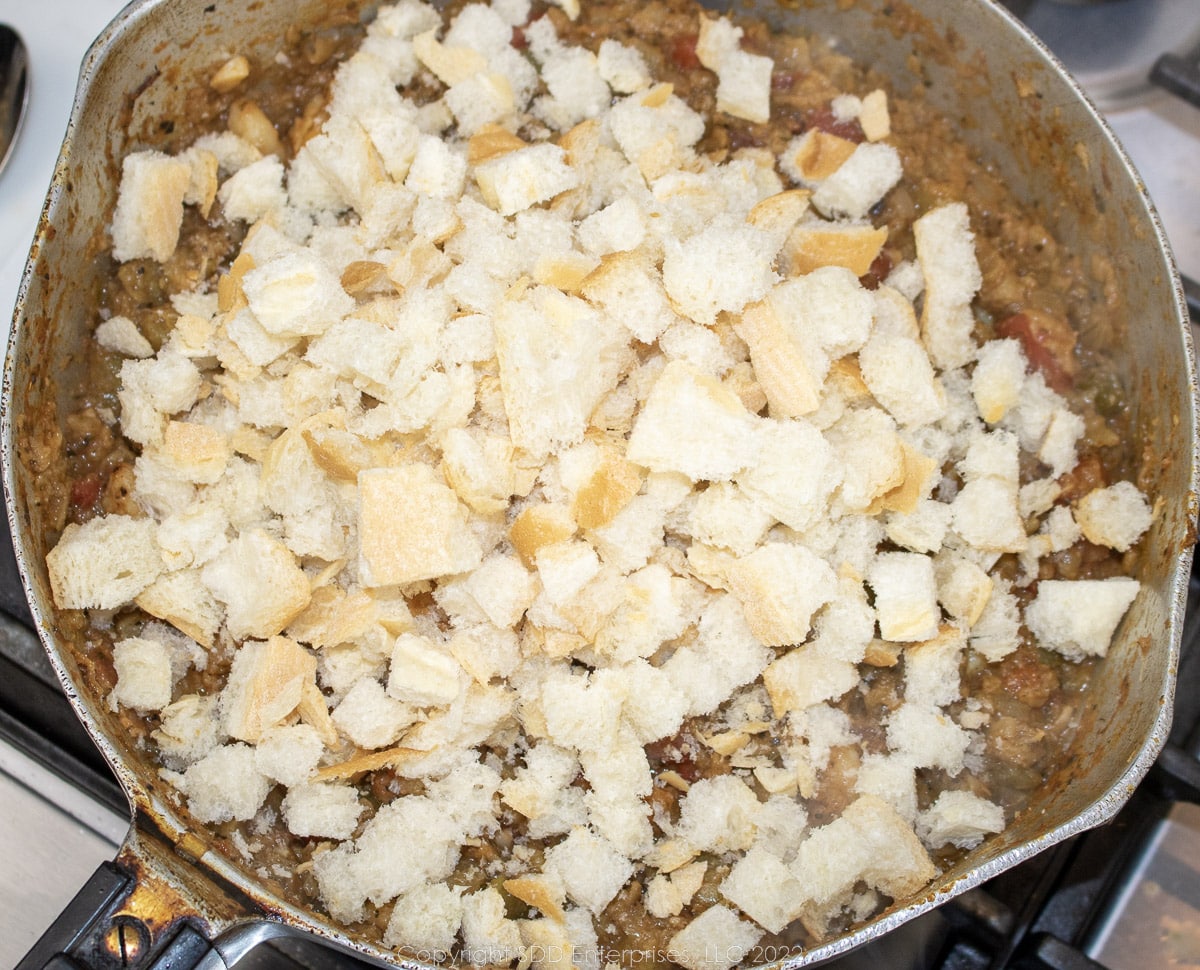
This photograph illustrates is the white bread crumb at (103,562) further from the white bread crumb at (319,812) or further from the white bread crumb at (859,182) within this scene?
the white bread crumb at (859,182)

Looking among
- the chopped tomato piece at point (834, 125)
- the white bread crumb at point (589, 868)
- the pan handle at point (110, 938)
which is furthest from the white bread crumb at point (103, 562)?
the chopped tomato piece at point (834, 125)

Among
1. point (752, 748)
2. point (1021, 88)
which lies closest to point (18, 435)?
point (752, 748)

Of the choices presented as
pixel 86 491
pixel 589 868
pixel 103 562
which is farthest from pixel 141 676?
pixel 589 868

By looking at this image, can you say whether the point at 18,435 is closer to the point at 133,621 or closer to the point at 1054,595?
the point at 133,621

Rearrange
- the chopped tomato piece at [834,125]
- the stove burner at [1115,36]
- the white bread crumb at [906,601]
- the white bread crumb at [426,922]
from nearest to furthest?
the white bread crumb at [426,922] < the white bread crumb at [906,601] < the chopped tomato piece at [834,125] < the stove burner at [1115,36]

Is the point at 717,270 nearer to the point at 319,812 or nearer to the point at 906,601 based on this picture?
the point at 906,601

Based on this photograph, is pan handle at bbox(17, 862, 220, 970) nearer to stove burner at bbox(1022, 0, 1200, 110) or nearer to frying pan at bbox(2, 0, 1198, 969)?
frying pan at bbox(2, 0, 1198, 969)
